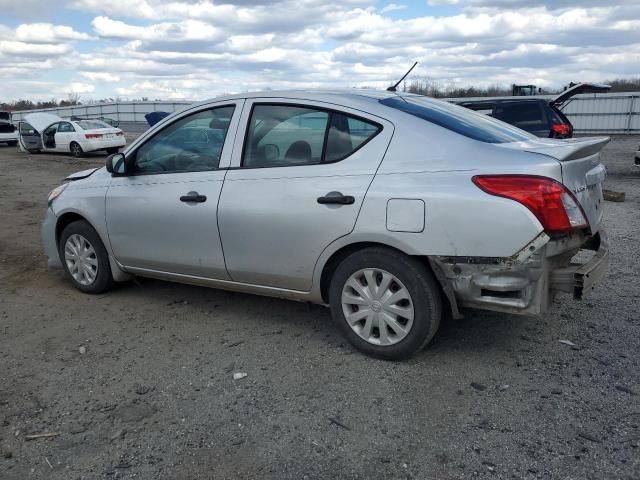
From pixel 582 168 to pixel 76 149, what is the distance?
20.9 metres

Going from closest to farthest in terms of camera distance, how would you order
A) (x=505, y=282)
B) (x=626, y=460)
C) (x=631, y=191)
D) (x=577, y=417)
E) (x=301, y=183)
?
(x=626, y=460) → (x=577, y=417) → (x=505, y=282) → (x=301, y=183) → (x=631, y=191)

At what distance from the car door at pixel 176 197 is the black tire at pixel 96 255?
8.8 inches

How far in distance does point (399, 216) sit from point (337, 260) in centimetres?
59

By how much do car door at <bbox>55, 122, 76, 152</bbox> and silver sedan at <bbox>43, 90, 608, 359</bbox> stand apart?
18367 mm

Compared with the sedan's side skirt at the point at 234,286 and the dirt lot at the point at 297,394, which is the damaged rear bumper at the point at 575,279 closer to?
the dirt lot at the point at 297,394

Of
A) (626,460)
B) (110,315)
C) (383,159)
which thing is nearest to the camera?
(626,460)

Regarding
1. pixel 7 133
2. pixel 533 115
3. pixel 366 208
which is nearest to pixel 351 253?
pixel 366 208

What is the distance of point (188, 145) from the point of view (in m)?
4.52

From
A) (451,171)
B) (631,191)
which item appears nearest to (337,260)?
(451,171)

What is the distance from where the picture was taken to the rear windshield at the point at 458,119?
3.66m

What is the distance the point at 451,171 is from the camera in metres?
3.35

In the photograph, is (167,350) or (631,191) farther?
(631,191)

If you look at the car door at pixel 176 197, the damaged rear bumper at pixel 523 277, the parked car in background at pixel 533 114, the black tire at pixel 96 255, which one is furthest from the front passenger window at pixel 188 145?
the parked car in background at pixel 533 114

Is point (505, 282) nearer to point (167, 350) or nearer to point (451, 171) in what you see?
point (451, 171)
